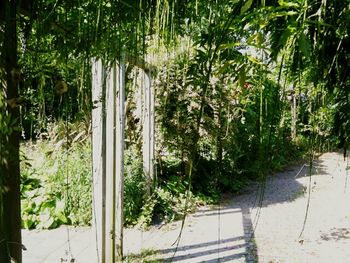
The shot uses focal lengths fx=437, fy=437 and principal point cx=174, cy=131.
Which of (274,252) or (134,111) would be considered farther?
(134,111)

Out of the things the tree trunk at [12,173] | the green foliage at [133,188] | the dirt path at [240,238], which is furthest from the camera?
the green foliage at [133,188]

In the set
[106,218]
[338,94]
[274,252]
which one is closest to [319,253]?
[274,252]

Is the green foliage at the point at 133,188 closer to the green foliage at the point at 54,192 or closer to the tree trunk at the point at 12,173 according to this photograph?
the green foliage at the point at 54,192

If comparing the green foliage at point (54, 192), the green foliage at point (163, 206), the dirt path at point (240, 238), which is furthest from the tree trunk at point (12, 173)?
the green foliage at point (163, 206)

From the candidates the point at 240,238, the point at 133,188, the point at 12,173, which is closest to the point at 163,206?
the point at 133,188

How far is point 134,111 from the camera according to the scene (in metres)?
5.02

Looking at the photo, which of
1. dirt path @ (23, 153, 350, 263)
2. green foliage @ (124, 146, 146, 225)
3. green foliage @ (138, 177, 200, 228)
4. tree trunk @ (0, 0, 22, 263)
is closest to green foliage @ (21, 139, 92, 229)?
dirt path @ (23, 153, 350, 263)

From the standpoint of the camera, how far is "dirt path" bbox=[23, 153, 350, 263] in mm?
3570

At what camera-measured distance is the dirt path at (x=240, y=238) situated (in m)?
3.57

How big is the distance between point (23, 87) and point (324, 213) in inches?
186

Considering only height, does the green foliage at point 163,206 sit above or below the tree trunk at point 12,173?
below

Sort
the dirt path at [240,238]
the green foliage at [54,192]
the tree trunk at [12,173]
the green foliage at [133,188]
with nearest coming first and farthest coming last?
the tree trunk at [12,173] < the dirt path at [240,238] < the green foliage at [54,192] < the green foliage at [133,188]

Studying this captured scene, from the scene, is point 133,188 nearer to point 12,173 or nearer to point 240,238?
point 240,238

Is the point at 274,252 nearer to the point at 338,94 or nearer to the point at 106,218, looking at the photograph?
the point at 106,218
